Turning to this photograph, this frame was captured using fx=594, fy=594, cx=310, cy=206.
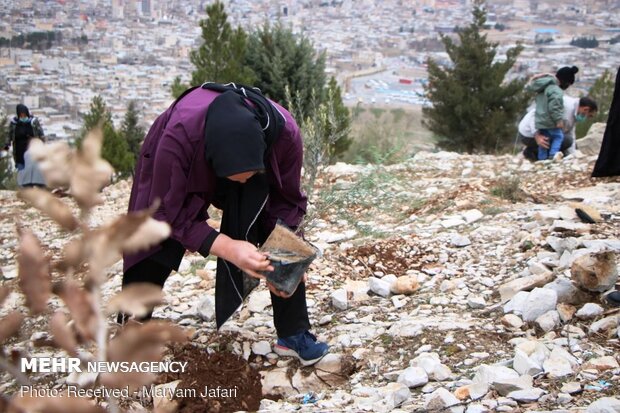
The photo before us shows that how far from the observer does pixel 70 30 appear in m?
21.9

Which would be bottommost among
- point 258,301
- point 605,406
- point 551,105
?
point 258,301

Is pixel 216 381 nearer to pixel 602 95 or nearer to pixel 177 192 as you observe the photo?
pixel 177 192

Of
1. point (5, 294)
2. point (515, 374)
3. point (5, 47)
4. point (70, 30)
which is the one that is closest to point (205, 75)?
point (5, 47)

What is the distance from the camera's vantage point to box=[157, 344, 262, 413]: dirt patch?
2.38m

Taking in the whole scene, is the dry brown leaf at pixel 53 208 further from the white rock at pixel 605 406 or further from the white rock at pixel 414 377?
the white rock at pixel 414 377

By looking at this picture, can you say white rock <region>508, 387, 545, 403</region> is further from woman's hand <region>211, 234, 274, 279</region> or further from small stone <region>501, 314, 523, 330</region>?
woman's hand <region>211, 234, 274, 279</region>

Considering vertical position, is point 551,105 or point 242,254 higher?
point 551,105

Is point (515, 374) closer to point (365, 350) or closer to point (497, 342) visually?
point (497, 342)

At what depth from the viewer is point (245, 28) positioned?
804 inches

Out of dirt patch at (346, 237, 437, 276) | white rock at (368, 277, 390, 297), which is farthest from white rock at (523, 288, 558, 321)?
dirt patch at (346, 237, 437, 276)

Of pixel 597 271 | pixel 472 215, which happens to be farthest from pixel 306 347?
pixel 472 215

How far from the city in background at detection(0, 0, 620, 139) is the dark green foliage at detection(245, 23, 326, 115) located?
113 centimetres

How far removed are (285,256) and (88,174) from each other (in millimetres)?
1653

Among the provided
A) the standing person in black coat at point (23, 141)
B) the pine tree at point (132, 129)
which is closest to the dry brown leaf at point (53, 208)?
the standing person in black coat at point (23, 141)
